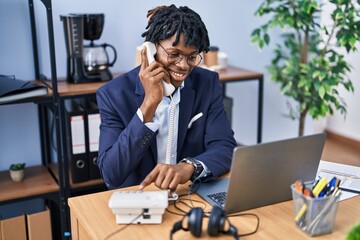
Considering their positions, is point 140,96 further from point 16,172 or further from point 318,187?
point 16,172

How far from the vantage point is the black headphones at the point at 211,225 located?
3.82ft

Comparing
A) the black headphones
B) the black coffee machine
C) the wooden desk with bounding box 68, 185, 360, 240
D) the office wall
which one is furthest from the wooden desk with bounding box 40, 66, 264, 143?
the black headphones

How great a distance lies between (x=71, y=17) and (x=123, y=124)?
83 cm

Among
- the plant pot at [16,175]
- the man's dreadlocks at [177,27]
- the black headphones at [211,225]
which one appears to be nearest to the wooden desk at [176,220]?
the black headphones at [211,225]

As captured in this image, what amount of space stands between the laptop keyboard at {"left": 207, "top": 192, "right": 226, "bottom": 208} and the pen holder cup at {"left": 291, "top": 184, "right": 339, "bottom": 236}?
0.78 feet

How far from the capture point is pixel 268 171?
127cm

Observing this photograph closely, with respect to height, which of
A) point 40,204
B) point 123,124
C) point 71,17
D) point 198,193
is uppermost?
point 71,17

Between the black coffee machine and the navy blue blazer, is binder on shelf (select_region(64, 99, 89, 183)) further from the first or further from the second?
the navy blue blazer

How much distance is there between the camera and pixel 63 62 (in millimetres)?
2570

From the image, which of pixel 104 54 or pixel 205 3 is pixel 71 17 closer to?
pixel 104 54

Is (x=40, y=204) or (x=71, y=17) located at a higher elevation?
(x=71, y=17)

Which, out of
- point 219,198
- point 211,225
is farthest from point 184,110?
point 211,225

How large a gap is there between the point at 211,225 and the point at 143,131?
1.57 feet

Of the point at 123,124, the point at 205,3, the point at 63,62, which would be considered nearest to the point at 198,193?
the point at 123,124
